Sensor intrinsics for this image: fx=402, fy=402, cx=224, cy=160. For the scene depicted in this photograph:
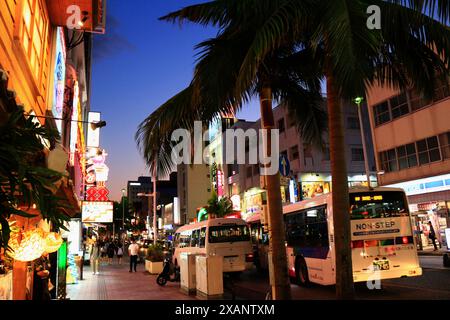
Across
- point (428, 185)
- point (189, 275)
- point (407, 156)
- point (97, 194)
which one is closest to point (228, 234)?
point (189, 275)

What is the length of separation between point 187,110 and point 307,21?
3401 millimetres

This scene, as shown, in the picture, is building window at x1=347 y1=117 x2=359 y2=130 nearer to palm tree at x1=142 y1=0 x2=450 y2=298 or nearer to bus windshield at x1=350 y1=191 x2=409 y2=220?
bus windshield at x1=350 y1=191 x2=409 y2=220

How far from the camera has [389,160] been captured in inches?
1240

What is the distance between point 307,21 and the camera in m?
7.76

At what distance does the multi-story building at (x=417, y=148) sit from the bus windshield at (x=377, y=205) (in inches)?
576

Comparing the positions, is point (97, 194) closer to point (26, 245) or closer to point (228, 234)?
point (228, 234)

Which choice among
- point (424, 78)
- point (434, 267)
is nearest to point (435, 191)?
point (434, 267)

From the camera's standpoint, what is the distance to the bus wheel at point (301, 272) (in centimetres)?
1570

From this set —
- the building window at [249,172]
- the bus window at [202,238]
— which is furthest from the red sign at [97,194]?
the building window at [249,172]

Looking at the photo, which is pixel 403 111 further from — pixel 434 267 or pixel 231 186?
pixel 231 186

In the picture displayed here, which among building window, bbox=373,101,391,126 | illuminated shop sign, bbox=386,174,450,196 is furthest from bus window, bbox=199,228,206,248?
building window, bbox=373,101,391,126

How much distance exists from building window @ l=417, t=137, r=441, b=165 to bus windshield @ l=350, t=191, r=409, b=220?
50.5ft

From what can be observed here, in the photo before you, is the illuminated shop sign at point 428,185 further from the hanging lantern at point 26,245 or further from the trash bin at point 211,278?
the hanging lantern at point 26,245

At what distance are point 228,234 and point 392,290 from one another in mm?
8407
